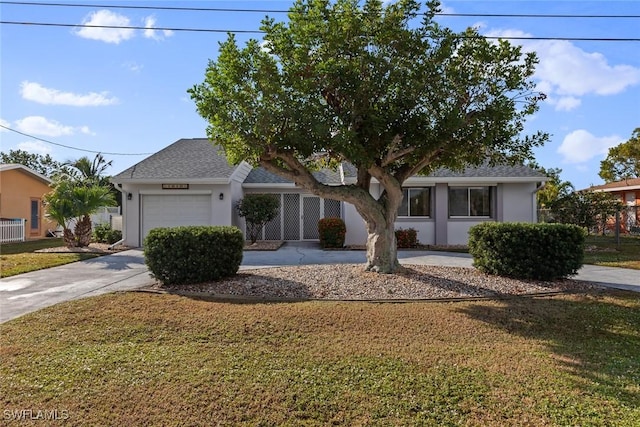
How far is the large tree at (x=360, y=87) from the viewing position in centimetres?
701

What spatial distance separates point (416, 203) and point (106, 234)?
1380 cm

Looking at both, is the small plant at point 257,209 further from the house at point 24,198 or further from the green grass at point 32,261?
the house at point 24,198

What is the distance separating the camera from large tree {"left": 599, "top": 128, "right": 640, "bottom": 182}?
3118 cm

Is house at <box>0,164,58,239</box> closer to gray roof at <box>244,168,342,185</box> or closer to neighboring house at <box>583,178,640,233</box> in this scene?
gray roof at <box>244,168,342,185</box>

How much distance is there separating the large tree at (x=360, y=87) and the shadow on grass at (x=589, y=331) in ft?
10.1

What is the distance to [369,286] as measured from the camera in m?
7.75

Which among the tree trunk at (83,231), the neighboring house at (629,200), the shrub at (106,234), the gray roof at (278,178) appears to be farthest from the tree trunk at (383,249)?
the neighboring house at (629,200)

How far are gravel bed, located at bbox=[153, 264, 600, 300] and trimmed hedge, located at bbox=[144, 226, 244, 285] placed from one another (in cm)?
20

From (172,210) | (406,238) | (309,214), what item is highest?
(172,210)

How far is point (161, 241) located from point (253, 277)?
1.97 metres

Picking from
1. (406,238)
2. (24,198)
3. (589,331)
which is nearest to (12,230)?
(24,198)

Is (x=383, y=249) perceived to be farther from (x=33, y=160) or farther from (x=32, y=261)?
(x=33, y=160)

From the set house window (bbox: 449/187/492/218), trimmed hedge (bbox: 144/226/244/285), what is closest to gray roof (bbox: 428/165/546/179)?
house window (bbox: 449/187/492/218)

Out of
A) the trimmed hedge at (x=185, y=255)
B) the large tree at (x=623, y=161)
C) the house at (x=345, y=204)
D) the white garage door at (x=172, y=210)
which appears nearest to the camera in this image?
the trimmed hedge at (x=185, y=255)
